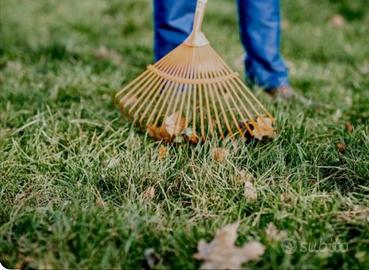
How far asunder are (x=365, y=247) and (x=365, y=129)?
868mm

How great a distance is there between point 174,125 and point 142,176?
0.36 m

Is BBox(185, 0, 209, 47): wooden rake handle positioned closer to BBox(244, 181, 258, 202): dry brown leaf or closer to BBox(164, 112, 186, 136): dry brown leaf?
BBox(164, 112, 186, 136): dry brown leaf

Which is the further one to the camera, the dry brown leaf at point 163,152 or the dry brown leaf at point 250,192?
the dry brown leaf at point 163,152

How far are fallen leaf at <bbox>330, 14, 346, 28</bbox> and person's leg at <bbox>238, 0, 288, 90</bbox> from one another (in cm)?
153

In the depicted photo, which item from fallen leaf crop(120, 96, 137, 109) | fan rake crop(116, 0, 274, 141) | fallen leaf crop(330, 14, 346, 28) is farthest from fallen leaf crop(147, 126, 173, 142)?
fallen leaf crop(330, 14, 346, 28)

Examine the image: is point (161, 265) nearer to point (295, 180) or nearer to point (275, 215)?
point (275, 215)

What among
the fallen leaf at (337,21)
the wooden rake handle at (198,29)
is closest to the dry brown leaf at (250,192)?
the wooden rake handle at (198,29)

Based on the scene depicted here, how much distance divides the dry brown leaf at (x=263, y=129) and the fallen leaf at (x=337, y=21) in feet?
8.06

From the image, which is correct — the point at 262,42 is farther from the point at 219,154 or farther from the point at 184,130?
the point at 219,154

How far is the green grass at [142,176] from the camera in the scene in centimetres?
184

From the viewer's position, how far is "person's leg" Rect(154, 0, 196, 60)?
2846 mm

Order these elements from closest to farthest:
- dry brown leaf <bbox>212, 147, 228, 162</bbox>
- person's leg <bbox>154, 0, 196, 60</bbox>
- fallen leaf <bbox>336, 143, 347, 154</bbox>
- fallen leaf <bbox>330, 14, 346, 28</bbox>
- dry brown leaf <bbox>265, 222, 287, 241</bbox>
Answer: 1. dry brown leaf <bbox>265, 222, 287, 241</bbox>
2. dry brown leaf <bbox>212, 147, 228, 162</bbox>
3. fallen leaf <bbox>336, 143, 347, 154</bbox>
4. person's leg <bbox>154, 0, 196, 60</bbox>
5. fallen leaf <bbox>330, 14, 346, 28</bbox>

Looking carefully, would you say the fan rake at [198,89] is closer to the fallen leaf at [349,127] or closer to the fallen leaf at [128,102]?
the fallen leaf at [128,102]
